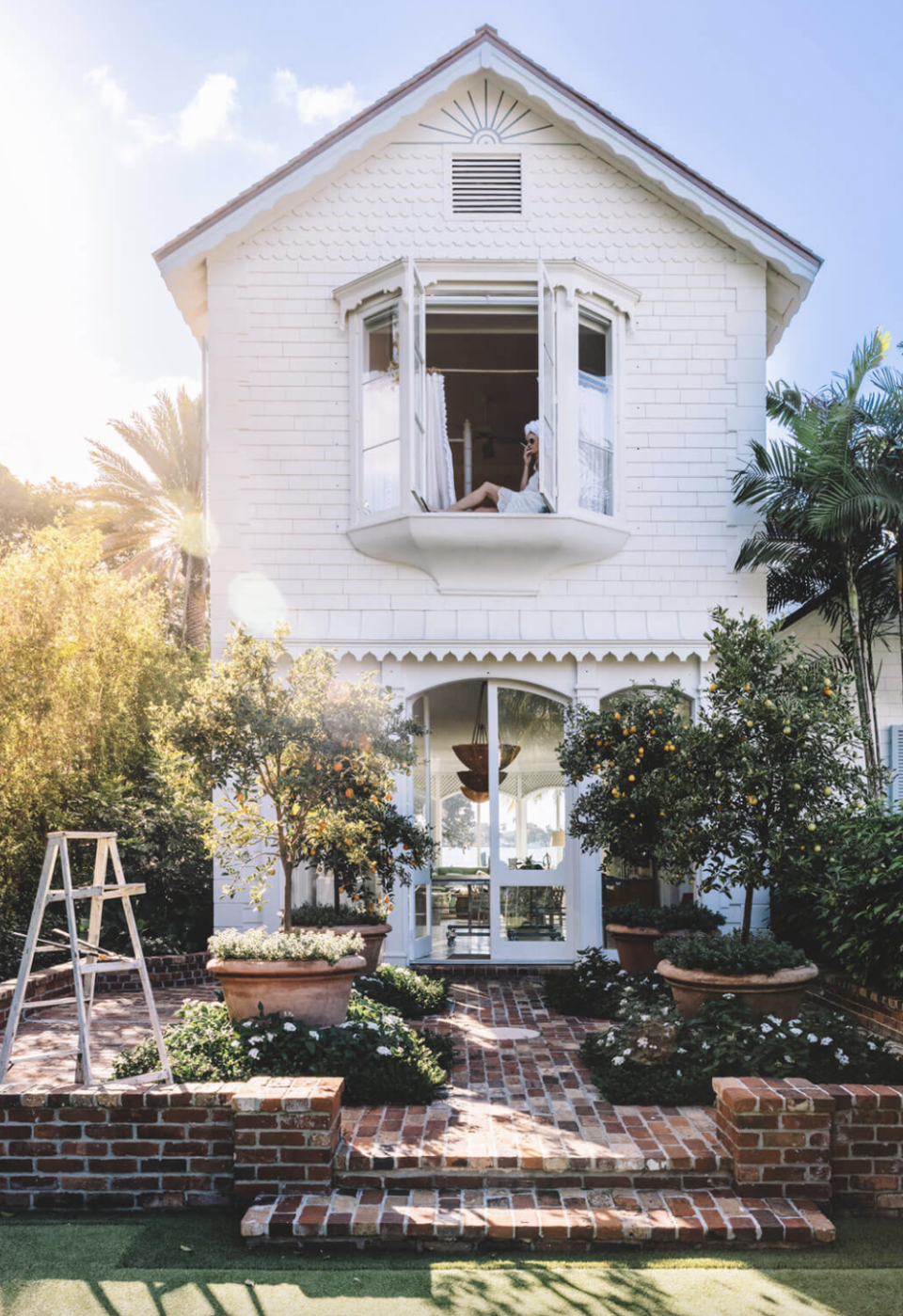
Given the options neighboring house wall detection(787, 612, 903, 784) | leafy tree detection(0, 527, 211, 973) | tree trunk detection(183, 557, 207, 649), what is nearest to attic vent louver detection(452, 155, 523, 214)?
neighboring house wall detection(787, 612, 903, 784)

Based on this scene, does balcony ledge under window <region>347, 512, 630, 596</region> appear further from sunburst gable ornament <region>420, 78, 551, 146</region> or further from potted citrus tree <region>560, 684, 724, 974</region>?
sunburst gable ornament <region>420, 78, 551, 146</region>

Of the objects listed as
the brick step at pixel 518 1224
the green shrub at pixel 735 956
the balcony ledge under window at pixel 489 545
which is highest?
the balcony ledge under window at pixel 489 545

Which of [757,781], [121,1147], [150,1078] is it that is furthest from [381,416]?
[121,1147]

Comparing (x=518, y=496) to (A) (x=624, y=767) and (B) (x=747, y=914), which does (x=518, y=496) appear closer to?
(A) (x=624, y=767)

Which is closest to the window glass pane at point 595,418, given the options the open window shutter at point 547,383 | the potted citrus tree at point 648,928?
the open window shutter at point 547,383

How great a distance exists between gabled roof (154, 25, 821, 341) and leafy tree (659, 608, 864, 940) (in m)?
5.53

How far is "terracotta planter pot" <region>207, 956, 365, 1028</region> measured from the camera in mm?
6105

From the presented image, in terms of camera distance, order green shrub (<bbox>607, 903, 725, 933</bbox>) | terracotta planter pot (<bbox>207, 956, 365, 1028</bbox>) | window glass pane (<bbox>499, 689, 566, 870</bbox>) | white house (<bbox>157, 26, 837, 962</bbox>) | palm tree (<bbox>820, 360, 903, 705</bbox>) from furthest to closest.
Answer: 1. window glass pane (<bbox>499, 689, 566, 870</bbox>)
2. white house (<bbox>157, 26, 837, 962</bbox>)
3. palm tree (<bbox>820, 360, 903, 705</bbox>)
4. green shrub (<bbox>607, 903, 725, 933</bbox>)
5. terracotta planter pot (<bbox>207, 956, 365, 1028</bbox>)

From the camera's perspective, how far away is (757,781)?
6.76 metres

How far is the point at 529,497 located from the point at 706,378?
229 centimetres

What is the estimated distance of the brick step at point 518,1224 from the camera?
4.45 meters

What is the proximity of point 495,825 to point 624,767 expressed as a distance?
2357 millimetres

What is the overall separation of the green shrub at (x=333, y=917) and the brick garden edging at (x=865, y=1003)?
365 cm

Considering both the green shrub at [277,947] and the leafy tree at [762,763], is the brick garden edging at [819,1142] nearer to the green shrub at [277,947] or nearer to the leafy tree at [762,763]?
the leafy tree at [762,763]
